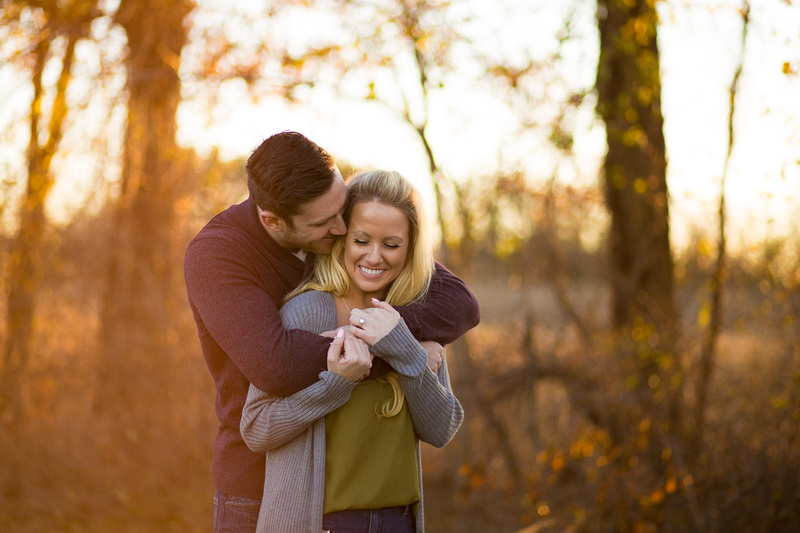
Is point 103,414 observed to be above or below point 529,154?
below

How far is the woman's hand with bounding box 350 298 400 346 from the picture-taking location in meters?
1.99

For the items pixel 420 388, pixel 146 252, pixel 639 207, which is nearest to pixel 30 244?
pixel 146 252

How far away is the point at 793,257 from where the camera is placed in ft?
15.4

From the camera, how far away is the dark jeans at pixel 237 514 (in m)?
2.10

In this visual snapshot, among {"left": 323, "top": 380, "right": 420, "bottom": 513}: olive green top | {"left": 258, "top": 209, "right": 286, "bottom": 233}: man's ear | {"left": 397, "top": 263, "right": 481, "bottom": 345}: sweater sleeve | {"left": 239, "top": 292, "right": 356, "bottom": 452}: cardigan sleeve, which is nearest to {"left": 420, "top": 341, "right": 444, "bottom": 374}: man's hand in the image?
{"left": 397, "top": 263, "right": 481, "bottom": 345}: sweater sleeve

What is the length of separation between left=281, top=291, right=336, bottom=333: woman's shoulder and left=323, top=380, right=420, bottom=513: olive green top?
8.7 inches

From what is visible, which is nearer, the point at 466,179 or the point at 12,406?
the point at 12,406

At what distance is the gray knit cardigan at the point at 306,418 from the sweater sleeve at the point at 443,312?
0.42 feet

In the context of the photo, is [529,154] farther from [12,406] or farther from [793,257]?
[12,406]

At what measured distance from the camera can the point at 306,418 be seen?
1934 millimetres

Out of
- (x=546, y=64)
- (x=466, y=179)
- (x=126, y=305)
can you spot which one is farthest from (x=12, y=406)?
(x=546, y=64)

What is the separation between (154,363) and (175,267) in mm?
828

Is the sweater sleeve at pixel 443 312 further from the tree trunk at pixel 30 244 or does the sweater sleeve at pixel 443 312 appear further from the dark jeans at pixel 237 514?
the tree trunk at pixel 30 244

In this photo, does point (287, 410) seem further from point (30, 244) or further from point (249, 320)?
point (30, 244)
